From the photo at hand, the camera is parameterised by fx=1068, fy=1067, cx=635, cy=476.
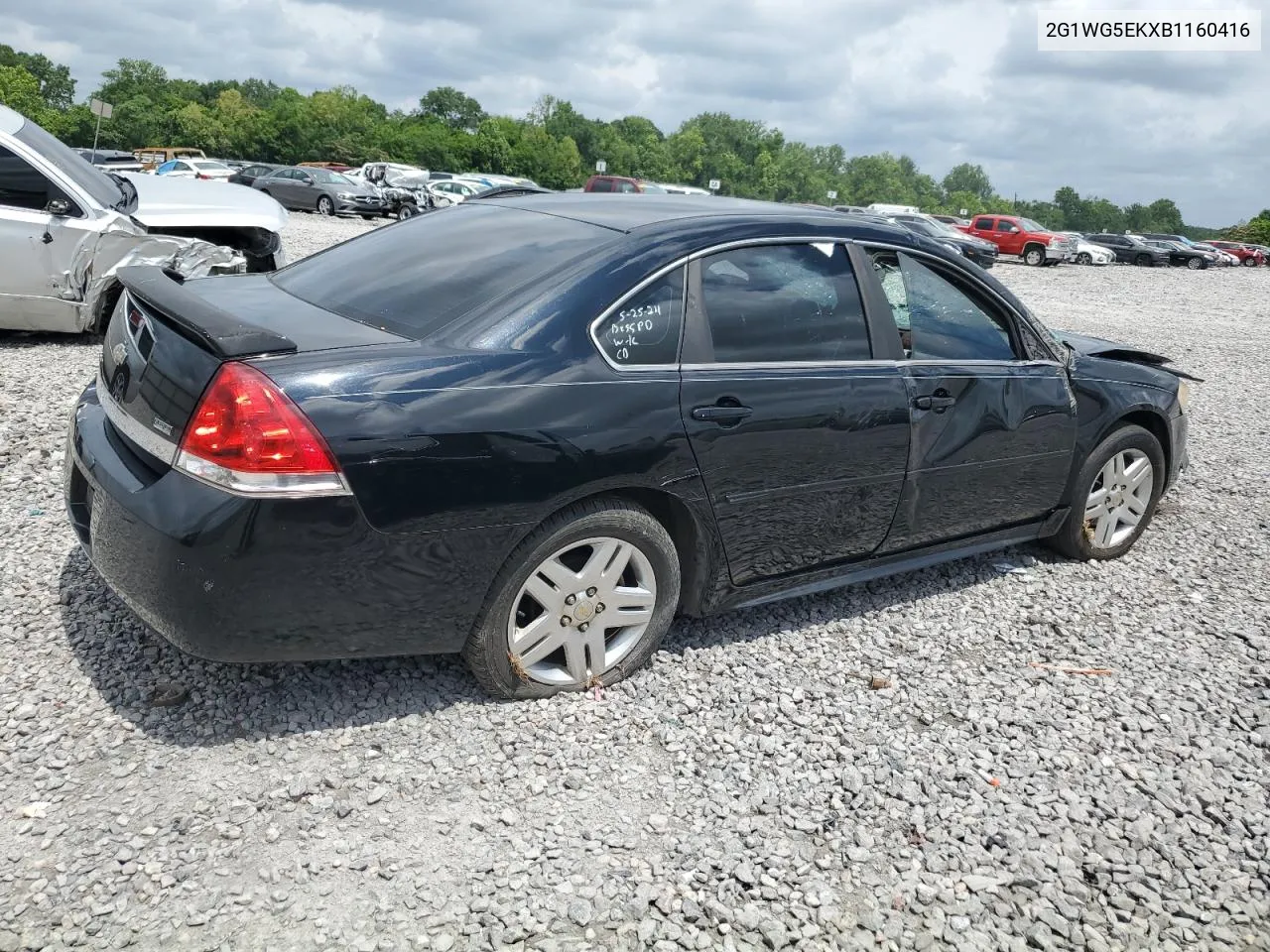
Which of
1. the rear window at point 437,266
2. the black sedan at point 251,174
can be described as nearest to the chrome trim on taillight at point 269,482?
the rear window at point 437,266

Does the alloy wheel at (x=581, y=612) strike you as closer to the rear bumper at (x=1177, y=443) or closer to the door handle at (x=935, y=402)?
the door handle at (x=935, y=402)

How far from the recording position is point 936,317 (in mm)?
4203

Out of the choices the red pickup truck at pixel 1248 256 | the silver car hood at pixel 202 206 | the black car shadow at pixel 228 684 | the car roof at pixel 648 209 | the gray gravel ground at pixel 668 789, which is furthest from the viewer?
the red pickup truck at pixel 1248 256

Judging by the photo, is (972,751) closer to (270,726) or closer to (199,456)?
(270,726)

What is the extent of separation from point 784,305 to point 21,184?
6227 millimetres

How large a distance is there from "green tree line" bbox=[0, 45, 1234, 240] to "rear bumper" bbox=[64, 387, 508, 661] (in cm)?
8200

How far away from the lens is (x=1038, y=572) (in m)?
5.00

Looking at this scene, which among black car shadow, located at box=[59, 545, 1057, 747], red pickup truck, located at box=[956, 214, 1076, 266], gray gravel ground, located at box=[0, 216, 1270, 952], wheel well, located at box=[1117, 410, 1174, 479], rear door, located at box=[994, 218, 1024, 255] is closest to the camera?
gray gravel ground, located at box=[0, 216, 1270, 952]

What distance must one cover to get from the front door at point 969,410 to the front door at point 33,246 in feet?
19.9

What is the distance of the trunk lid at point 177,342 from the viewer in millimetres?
2875

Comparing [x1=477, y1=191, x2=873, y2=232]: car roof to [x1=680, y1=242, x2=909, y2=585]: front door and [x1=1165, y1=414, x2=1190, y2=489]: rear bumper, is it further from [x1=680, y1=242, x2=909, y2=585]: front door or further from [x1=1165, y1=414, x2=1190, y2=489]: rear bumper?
[x1=1165, y1=414, x2=1190, y2=489]: rear bumper

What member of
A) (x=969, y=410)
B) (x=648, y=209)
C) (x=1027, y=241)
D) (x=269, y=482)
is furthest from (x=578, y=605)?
(x=1027, y=241)

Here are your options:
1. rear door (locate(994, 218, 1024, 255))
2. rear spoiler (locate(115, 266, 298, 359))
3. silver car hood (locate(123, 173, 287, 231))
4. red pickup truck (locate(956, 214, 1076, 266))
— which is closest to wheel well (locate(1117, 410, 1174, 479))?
rear spoiler (locate(115, 266, 298, 359))

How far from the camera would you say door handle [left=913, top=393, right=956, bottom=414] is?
3.98 m
